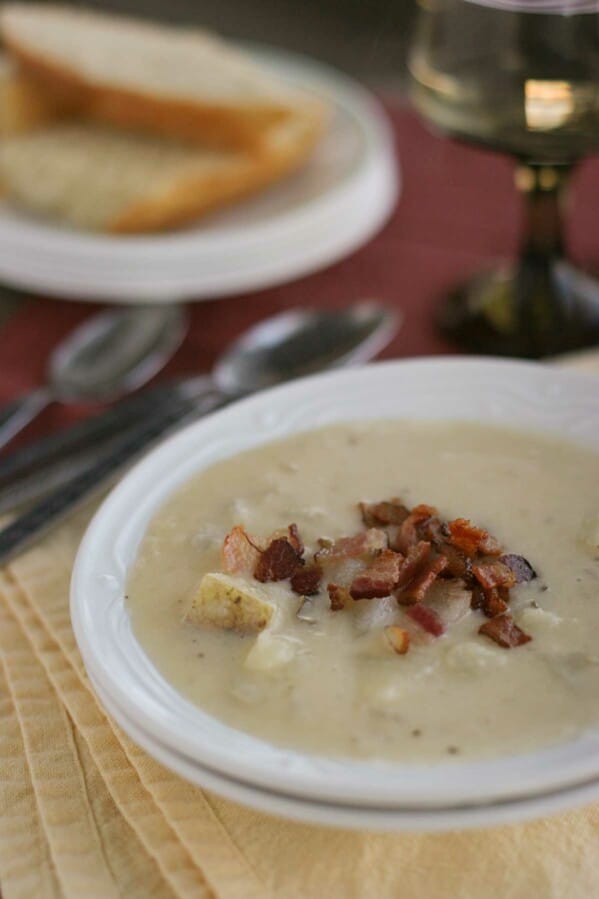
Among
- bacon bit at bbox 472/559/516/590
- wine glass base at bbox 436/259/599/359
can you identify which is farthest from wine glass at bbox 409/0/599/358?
bacon bit at bbox 472/559/516/590

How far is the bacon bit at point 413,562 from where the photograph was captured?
1.50 meters

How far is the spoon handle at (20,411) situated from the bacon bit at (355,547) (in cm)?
90

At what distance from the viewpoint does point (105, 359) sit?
2486 millimetres

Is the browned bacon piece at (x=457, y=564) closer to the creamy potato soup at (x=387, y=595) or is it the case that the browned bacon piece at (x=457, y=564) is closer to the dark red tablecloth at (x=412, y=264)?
the creamy potato soup at (x=387, y=595)

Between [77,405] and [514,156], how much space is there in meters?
0.97

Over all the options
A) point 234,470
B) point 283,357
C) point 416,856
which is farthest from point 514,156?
point 416,856

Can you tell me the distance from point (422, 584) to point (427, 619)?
0.17 feet

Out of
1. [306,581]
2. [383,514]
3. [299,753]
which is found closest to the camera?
[299,753]

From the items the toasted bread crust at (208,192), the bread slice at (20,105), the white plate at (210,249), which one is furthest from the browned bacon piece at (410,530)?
the bread slice at (20,105)

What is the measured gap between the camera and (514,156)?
7.68ft

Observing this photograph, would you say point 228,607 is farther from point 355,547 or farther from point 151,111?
point 151,111

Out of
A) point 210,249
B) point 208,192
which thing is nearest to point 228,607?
point 210,249

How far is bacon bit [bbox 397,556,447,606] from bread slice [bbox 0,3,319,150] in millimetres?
1604

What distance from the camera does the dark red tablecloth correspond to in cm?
256
